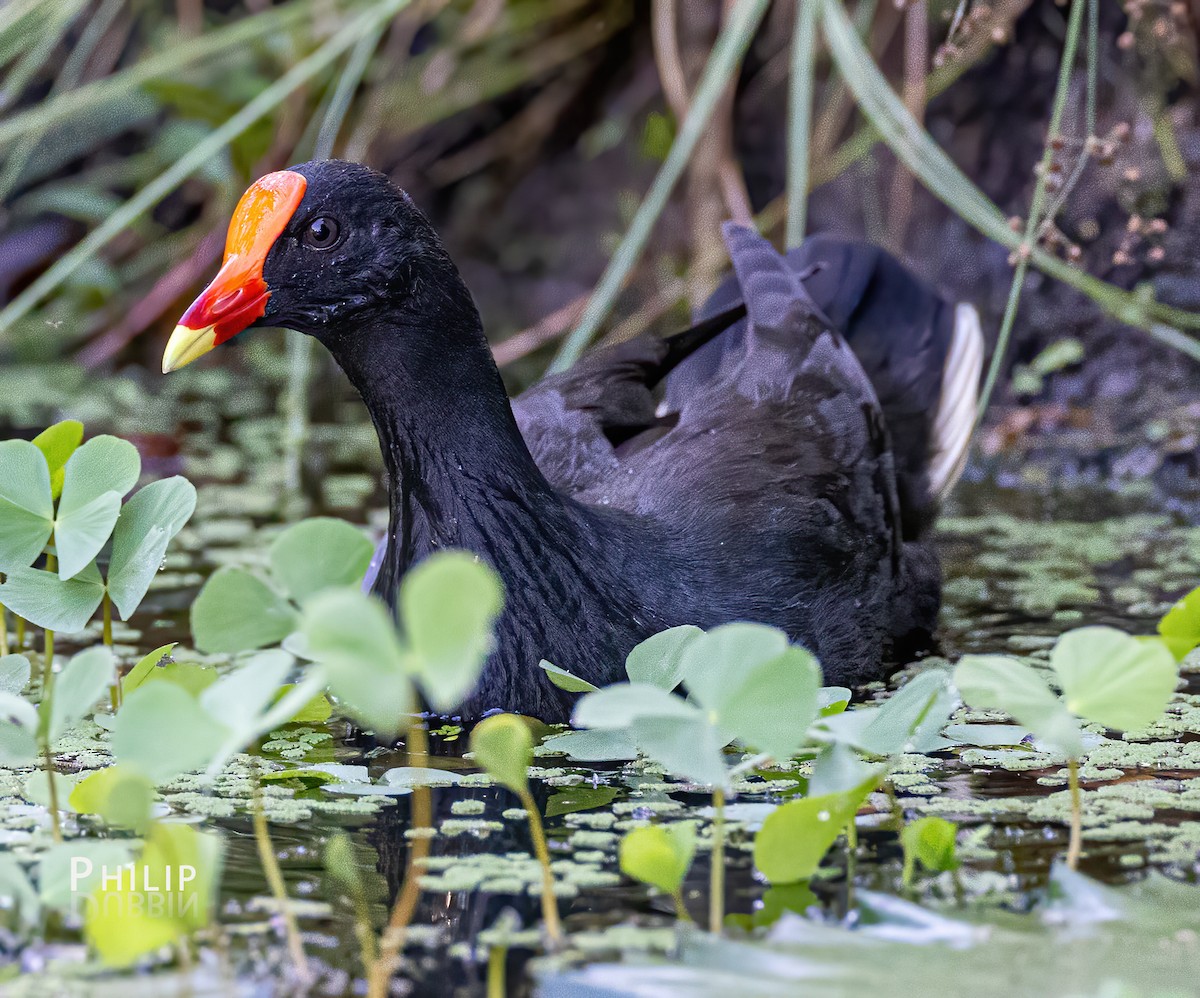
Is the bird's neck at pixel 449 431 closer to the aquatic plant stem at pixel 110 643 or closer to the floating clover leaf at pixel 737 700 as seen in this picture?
the aquatic plant stem at pixel 110 643

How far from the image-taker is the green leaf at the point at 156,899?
174cm

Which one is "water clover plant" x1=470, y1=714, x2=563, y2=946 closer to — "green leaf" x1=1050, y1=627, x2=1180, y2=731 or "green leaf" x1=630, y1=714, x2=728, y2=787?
"green leaf" x1=630, y1=714, x2=728, y2=787

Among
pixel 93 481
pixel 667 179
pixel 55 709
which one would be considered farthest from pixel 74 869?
pixel 667 179

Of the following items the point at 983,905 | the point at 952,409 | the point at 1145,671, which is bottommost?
the point at 983,905

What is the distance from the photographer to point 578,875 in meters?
2.06

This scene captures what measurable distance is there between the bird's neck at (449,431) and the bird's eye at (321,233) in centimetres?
14

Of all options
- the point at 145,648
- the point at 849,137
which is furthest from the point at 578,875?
the point at 849,137

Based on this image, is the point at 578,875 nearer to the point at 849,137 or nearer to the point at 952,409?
the point at 952,409

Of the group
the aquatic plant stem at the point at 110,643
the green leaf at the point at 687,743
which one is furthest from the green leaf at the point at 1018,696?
the aquatic plant stem at the point at 110,643

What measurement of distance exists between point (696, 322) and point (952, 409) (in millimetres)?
597

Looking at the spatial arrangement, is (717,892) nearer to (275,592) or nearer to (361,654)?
(361,654)

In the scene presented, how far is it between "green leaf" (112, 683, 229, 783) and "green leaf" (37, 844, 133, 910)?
0.39 feet

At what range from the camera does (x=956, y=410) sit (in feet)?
12.7

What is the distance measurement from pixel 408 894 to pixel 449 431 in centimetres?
101
